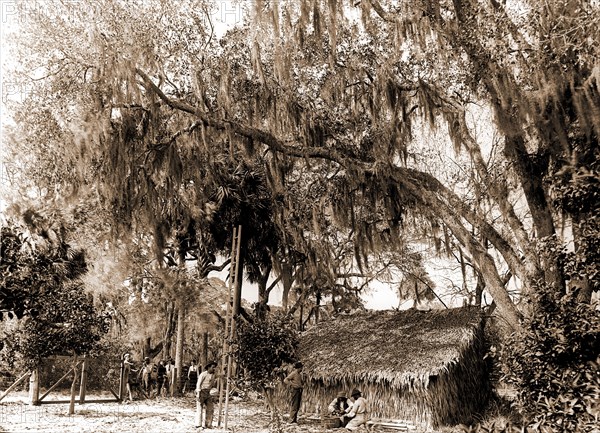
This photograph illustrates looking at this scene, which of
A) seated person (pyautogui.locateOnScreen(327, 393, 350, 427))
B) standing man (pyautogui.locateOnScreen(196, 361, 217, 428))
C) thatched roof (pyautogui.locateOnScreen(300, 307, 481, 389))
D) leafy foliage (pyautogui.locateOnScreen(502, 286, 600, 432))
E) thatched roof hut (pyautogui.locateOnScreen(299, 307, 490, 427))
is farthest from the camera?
thatched roof (pyautogui.locateOnScreen(300, 307, 481, 389))

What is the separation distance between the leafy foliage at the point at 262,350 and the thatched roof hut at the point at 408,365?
1.47m

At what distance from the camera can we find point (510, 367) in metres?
8.23

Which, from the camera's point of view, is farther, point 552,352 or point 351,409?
point 351,409

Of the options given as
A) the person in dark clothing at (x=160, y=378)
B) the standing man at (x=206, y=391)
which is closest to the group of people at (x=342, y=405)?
the standing man at (x=206, y=391)

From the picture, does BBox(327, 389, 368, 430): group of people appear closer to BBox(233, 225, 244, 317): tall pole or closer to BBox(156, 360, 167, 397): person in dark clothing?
BBox(233, 225, 244, 317): tall pole

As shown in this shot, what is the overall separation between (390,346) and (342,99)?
218 inches

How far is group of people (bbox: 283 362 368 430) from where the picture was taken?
464 inches

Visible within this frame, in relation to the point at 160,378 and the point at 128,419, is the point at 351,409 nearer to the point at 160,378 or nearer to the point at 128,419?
the point at 128,419

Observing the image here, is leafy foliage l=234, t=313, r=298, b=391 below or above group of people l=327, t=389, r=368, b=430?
above

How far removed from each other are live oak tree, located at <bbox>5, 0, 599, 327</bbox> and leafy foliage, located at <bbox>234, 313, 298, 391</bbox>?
3446mm

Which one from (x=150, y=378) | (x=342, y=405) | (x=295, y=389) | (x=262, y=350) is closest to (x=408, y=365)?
(x=342, y=405)

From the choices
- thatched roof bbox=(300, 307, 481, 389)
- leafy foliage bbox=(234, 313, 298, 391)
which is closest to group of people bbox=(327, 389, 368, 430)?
thatched roof bbox=(300, 307, 481, 389)

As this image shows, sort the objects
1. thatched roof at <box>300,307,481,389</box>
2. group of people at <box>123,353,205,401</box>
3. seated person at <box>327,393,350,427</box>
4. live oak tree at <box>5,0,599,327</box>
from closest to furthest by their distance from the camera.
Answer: live oak tree at <box>5,0,599,327</box>
seated person at <box>327,393,350,427</box>
thatched roof at <box>300,307,481,389</box>
group of people at <box>123,353,205,401</box>

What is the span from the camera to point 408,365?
1230cm
